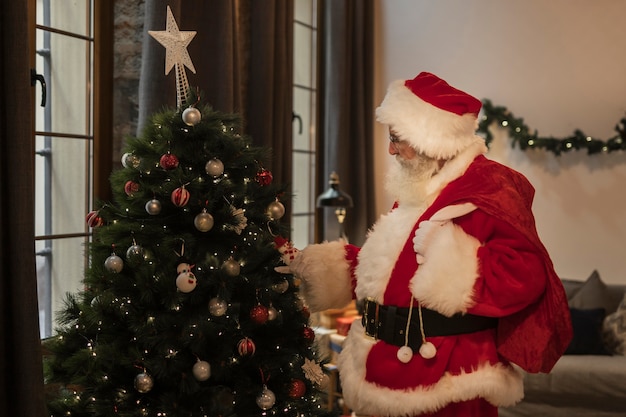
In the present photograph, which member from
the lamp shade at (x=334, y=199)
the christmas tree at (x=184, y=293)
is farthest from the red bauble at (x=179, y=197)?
the lamp shade at (x=334, y=199)

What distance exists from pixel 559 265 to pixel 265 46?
2.35 metres

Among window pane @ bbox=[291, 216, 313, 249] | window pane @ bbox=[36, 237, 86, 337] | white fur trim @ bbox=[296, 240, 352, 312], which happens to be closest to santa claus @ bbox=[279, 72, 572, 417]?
white fur trim @ bbox=[296, 240, 352, 312]

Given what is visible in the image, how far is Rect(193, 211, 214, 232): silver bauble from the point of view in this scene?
216 centimetres

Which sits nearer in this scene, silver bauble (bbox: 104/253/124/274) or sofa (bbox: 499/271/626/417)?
silver bauble (bbox: 104/253/124/274)

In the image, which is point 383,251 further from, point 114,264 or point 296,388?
point 114,264

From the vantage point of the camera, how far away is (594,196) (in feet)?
16.0

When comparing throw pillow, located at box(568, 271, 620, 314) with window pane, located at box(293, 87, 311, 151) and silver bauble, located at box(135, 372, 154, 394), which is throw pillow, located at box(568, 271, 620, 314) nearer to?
window pane, located at box(293, 87, 311, 151)

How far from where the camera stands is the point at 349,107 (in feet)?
17.5

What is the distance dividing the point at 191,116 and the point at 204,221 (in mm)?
300

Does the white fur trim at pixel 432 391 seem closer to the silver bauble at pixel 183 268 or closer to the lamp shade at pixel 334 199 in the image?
the silver bauble at pixel 183 268

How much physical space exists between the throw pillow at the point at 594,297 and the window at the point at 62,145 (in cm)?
279

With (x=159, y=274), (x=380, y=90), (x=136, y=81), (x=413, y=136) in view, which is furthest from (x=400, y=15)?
(x=159, y=274)

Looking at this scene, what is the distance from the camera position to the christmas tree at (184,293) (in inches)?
85.5

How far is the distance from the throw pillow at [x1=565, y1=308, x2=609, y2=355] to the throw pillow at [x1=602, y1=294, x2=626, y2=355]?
0.05m
